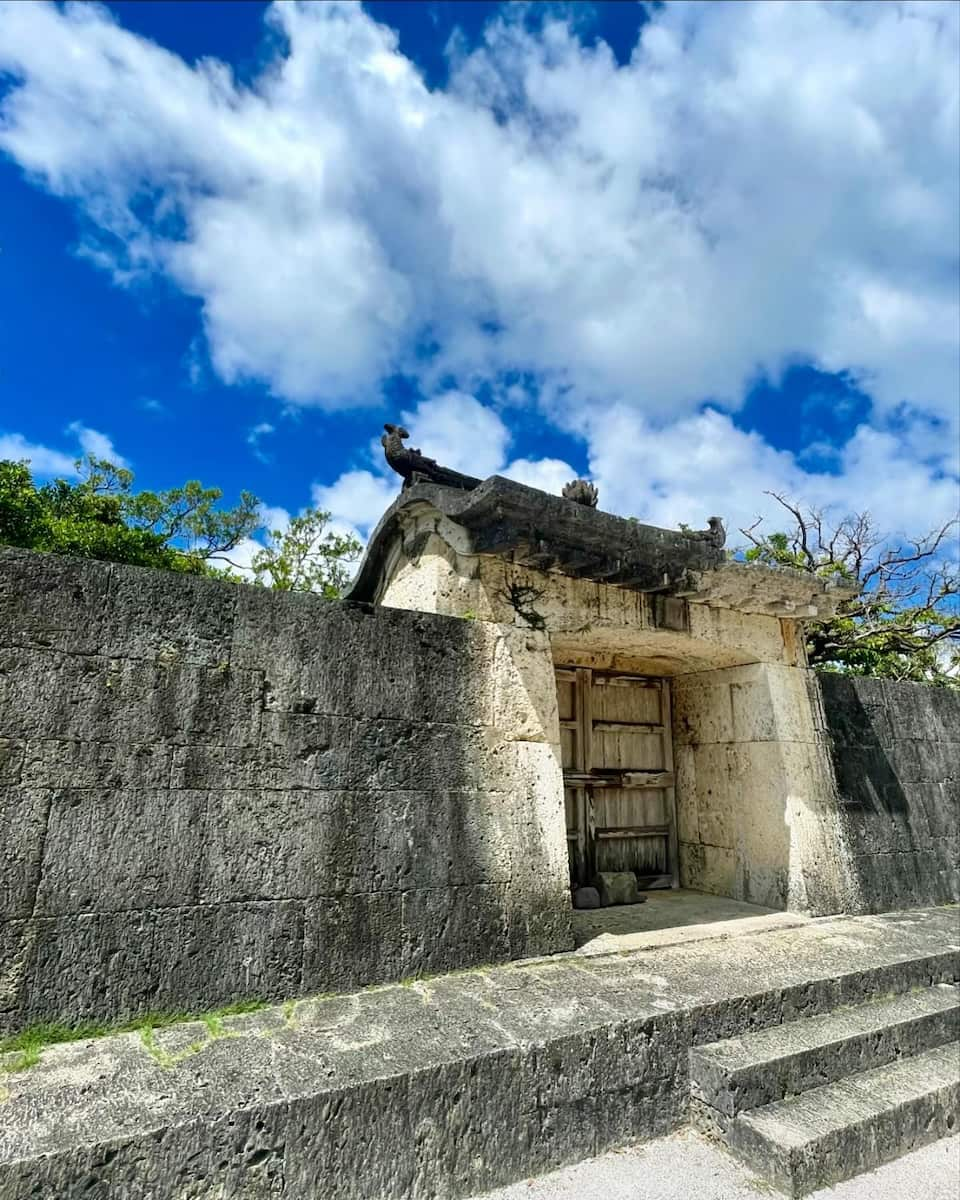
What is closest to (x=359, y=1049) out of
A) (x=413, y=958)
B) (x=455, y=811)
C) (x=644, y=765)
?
(x=413, y=958)

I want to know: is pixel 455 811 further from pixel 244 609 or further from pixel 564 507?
pixel 564 507

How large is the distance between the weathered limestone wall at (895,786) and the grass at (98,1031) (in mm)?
4631

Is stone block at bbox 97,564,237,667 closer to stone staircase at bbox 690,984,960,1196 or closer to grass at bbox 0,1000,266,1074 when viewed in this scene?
grass at bbox 0,1000,266,1074

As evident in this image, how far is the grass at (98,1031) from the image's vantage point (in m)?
2.42

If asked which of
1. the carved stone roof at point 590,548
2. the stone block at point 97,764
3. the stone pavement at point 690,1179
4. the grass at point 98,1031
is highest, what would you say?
the carved stone roof at point 590,548

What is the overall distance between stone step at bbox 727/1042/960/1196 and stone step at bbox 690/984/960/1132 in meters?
0.06

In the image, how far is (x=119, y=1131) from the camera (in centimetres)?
200

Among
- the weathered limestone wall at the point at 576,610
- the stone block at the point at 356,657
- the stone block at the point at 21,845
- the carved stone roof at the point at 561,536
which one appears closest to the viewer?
the stone block at the point at 21,845

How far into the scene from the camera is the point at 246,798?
119 inches

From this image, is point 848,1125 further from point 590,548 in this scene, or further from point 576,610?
point 590,548

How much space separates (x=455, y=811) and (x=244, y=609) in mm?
1505

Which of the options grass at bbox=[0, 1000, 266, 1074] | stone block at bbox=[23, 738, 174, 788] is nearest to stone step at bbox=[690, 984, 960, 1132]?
grass at bbox=[0, 1000, 266, 1074]

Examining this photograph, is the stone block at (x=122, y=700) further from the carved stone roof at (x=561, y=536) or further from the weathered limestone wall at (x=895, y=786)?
the weathered limestone wall at (x=895, y=786)

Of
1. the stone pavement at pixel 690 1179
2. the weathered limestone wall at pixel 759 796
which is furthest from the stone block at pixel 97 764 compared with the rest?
the weathered limestone wall at pixel 759 796
